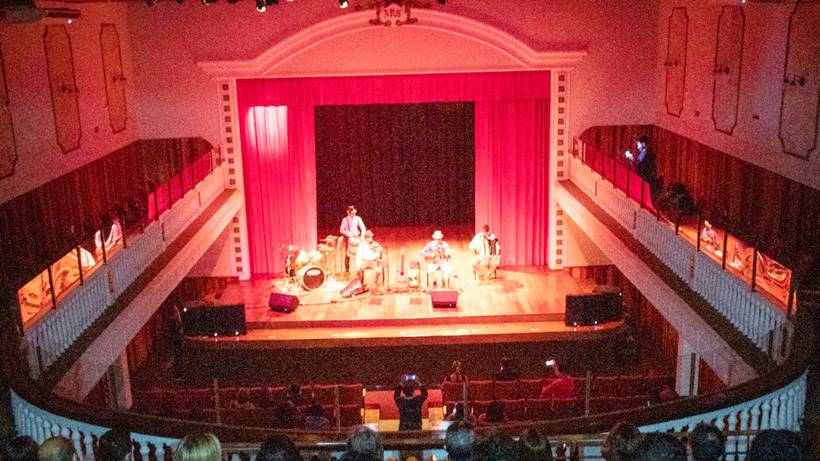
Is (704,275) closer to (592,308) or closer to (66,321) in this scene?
(592,308)

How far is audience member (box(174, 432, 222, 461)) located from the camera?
3604mm

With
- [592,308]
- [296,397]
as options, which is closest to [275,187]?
[592,308]

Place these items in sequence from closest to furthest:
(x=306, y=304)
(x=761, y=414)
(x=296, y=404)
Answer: (x=761, y=414), (x=296, y=404), (x=306, y=304)

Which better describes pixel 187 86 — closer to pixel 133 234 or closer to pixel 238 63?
pixel 238 63

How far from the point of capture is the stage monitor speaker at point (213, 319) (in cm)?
1427

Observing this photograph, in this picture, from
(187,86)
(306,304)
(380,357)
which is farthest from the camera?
(187,86)

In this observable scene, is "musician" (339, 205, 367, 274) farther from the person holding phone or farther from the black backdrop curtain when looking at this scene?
the person holding phone

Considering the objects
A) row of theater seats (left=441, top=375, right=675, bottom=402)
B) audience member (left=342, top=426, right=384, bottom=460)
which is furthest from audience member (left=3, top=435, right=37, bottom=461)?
row of theater seats (left=441, top=375, right=675, bottom=402)

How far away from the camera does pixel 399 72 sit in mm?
16094

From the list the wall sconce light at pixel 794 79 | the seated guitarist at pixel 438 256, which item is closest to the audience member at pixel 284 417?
the seated guitarist at pixel 438 256

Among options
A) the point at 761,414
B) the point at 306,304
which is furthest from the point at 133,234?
the point at 761,414

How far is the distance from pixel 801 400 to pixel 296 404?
637 cm

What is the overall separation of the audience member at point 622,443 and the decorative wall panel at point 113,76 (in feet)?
42.8

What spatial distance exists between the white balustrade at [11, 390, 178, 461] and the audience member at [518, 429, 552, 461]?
2.86 metres
